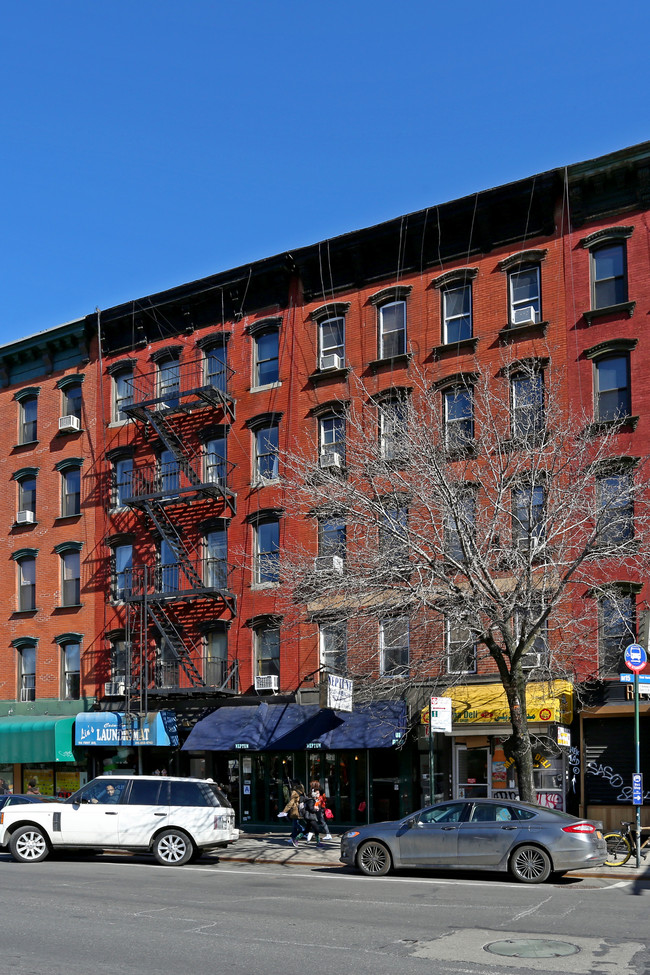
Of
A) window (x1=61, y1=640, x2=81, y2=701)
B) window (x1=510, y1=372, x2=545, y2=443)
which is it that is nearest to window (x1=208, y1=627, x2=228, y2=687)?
window (x1=61, y1=640, x2=81, y2=701)

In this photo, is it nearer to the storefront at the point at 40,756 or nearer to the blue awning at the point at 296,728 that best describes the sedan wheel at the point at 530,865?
the blue awning at the point at 296,728

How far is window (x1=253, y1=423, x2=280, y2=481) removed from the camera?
1170 inches

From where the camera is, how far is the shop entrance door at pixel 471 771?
2581 centimetres

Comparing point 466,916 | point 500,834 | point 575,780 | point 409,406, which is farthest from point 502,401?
point 466,916

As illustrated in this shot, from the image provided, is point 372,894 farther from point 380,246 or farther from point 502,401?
point 380,246

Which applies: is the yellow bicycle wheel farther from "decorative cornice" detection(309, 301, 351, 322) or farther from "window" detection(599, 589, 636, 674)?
"decorative cornice" detection(309, 301, 351, 322)

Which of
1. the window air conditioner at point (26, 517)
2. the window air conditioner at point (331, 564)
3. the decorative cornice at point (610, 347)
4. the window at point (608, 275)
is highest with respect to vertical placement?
the window at point (608, 275)

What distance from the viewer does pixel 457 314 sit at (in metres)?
28.0

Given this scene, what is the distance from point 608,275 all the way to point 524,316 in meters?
2.24

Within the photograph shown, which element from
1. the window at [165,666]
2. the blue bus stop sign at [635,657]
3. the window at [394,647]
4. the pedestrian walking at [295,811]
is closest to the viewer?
the blue bus stop sign at [635,657]

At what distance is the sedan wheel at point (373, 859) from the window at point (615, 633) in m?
8.38

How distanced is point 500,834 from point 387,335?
15.5 meters

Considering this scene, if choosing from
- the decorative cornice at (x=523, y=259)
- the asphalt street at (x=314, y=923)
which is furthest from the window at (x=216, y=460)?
the asphalt street at (x=314, y=923)

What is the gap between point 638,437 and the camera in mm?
24531
